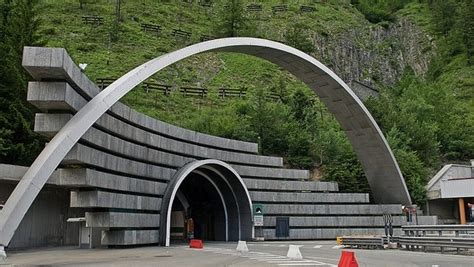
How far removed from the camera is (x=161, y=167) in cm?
2353

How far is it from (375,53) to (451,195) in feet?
179

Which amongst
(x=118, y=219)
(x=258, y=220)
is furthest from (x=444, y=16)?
(x=118, y=219)

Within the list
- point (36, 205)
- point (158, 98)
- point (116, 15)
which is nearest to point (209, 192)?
point (36, 205)

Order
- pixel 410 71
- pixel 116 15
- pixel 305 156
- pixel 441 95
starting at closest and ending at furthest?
1. pixel 305 156
2. pixel 441 95
3. pixel 116 15
4. pixel 410 71

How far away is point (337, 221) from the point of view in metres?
30.4

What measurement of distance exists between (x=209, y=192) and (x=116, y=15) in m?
57.4

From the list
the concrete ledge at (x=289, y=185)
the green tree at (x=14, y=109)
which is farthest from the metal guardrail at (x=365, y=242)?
the green tree at (x=14, y=109)

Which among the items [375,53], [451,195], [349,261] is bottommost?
[349,261]

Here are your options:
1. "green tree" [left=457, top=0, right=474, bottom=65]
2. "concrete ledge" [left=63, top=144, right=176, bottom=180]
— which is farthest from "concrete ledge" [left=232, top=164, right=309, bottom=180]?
"green tree" [left=457, top=0, right=474, bottom=65]

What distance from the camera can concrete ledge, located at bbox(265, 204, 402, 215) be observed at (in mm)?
29392

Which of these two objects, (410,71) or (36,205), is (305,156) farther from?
(410,71)

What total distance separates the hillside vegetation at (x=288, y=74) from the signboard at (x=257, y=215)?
1047 cm

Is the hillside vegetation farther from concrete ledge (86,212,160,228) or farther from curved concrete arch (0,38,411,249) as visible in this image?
concrete ledge (86,212,160,228)

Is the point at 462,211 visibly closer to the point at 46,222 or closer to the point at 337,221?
the point at 337,221
